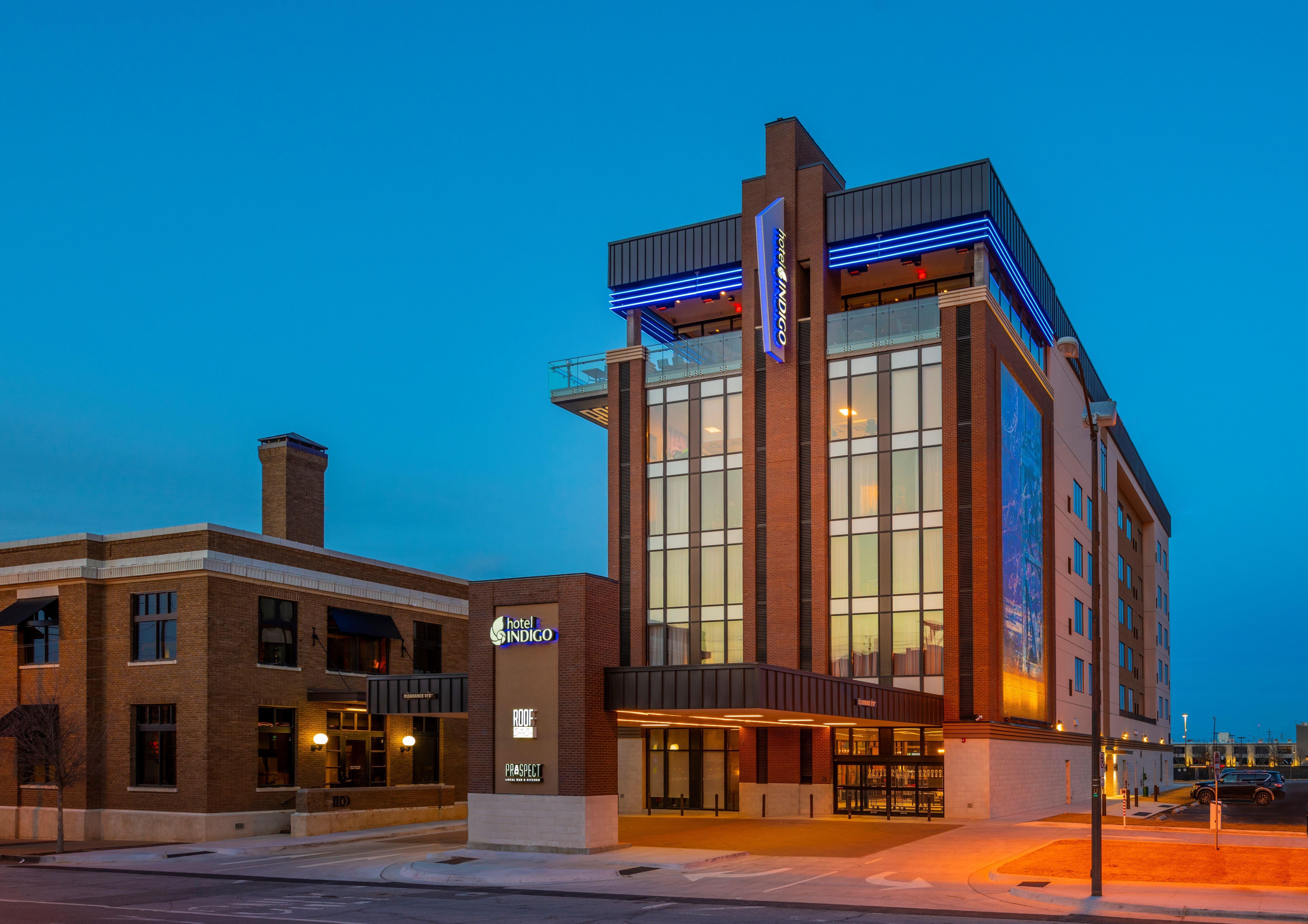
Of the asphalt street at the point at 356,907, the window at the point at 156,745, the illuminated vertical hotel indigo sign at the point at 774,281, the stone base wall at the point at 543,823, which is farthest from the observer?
the illuminated vertical hotel indigo sign at the point at 774,281

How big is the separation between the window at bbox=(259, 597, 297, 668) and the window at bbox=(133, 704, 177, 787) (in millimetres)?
3446

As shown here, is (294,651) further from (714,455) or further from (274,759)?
(714,455)

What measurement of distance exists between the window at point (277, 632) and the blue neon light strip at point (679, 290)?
21218 mm

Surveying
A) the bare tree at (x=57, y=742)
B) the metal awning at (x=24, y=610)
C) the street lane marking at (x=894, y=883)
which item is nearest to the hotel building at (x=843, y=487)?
the street lane marking at (x=894, y=883)

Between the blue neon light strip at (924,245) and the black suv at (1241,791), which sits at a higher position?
the blue neon light strip at (924,245)

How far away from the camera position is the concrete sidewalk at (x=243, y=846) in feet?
113

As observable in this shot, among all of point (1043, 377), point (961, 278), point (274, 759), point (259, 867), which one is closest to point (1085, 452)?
point (1043, 377)

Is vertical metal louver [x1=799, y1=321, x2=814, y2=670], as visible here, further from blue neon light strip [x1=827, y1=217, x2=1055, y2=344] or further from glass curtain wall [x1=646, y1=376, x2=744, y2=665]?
blue neon light strip [x1=827, y1=217, x2=1055, y2=344]

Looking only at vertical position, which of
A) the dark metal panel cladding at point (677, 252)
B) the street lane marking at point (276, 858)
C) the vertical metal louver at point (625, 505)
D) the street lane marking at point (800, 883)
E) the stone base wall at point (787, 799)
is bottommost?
the stone base wall at point (787, 799)

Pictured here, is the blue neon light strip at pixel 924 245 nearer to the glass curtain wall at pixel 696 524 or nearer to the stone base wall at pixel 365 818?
the glass curtain wall at pixel 696 524

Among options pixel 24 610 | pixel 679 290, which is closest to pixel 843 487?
pixel 679 290

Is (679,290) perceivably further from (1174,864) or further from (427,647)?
(1174,864)

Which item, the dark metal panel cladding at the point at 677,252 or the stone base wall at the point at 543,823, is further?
the dark metal panel cladding at the point at 677,252

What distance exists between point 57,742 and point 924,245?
36.1 m
